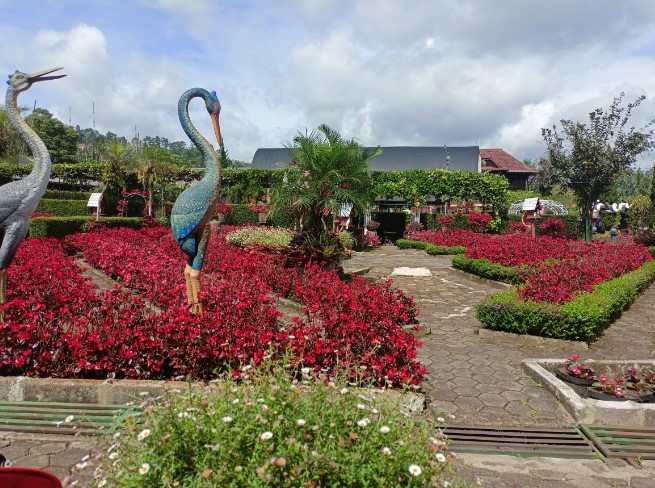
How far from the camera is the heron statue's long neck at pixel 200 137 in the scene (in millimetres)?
5254

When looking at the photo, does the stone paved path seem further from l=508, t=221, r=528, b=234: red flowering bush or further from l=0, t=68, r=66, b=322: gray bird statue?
l=508, t=221, r=528, b=234: red flowering bush

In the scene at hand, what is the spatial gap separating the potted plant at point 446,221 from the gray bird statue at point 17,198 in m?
19.8

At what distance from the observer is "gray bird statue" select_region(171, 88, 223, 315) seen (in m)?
5.11

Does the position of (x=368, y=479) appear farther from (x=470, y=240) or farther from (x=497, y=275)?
(x=470, y=240)

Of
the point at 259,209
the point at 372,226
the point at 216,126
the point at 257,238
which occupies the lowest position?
the point at 257,238

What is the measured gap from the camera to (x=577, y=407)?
3.97 m

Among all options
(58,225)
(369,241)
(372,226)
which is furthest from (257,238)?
(372,226)

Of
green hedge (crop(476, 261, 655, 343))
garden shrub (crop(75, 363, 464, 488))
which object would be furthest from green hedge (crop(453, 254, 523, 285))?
garden shrub (crop(75, 363, 464, 488))

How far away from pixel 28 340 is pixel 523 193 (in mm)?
42788

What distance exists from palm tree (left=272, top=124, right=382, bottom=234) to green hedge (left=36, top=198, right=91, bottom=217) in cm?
1513

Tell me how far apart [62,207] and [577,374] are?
21.7 m

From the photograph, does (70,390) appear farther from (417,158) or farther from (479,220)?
(417,158)

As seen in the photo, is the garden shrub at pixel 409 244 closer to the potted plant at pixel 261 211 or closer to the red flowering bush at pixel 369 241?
the red flowering bush at pixel 369 241

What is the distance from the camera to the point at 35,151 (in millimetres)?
5496
